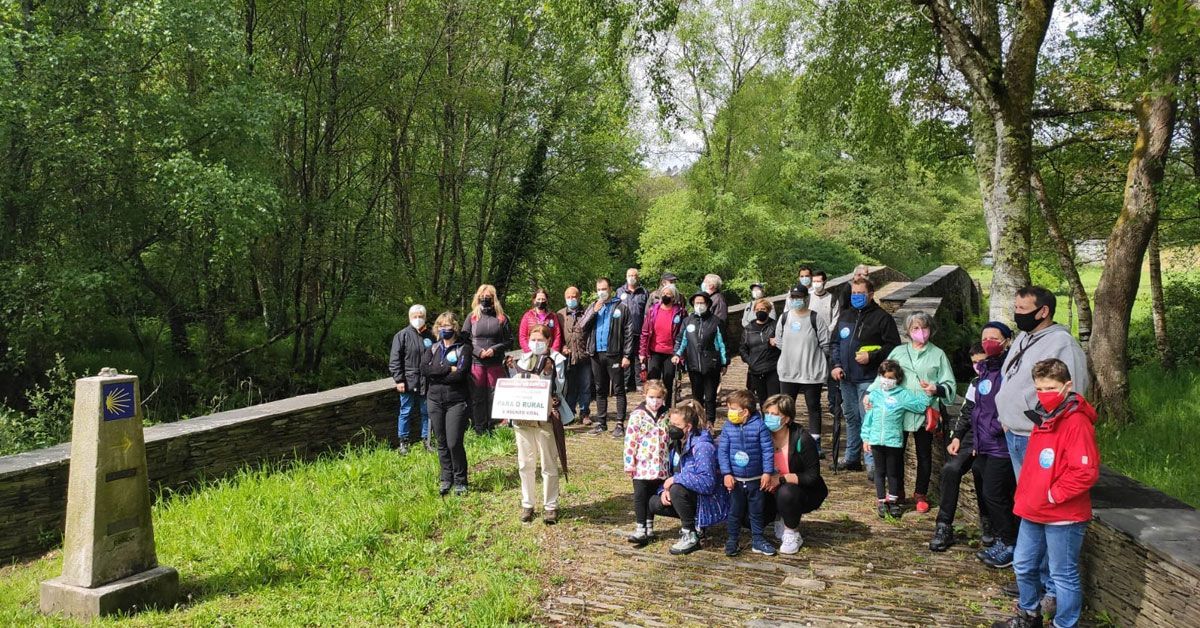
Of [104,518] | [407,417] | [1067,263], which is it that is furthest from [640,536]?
[1067,263]

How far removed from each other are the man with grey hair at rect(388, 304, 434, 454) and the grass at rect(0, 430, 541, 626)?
1.26 meters

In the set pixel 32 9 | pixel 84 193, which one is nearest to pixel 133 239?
pixel 84 193

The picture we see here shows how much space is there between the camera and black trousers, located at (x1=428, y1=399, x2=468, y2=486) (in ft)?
22.6

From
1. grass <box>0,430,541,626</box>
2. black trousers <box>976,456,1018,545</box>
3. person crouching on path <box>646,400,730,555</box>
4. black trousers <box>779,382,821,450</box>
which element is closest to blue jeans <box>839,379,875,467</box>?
black trousers <box>779,382,821,450</box>

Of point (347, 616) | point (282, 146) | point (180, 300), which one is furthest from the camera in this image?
point (282, 146)

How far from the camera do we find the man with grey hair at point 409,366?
8.55m

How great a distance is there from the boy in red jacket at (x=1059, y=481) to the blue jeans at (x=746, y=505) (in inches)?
68.9

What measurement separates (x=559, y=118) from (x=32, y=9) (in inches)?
462

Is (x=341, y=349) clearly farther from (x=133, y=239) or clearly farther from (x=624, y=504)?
(x=624, y=504)

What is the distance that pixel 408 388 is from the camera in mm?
8805

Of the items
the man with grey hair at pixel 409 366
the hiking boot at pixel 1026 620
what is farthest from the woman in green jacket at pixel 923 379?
the man with grey hair at pixel 409 366

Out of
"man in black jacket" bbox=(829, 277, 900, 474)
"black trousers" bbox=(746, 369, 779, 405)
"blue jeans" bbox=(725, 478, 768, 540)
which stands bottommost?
"blue jeans" bbox=(725, 478, 768, 540)

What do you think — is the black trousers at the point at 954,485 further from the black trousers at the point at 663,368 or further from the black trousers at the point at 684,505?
the black trousers at the point at 663,368

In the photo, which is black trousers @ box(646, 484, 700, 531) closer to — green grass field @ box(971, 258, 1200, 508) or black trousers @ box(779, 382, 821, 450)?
black trousers @ box(779, 382, 821, 450)
